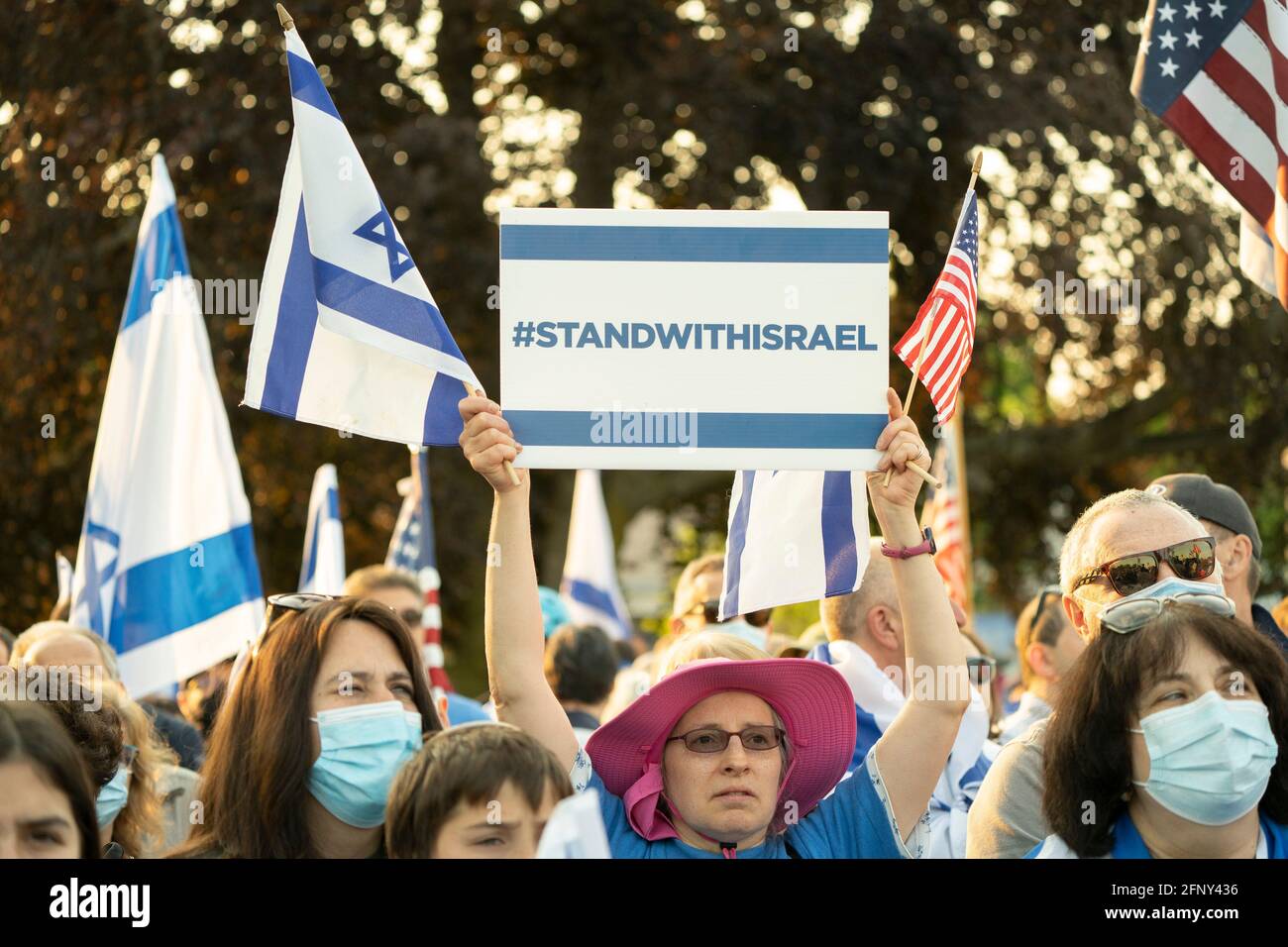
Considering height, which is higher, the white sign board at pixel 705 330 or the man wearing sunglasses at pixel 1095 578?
the white sign board at pixel 705 330

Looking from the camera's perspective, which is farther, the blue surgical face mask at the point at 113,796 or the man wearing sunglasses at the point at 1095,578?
the blue surgical face mask at the point at 113,796

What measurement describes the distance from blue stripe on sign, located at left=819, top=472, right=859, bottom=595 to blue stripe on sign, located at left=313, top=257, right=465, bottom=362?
128 centimetres

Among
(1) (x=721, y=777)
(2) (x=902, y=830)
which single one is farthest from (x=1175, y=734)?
(1) (x=721, y=777)

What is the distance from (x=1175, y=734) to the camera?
349cm

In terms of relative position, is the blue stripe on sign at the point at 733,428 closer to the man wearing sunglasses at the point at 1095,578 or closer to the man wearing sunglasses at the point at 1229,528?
the man wearing sunglasses at the point at 1095,578

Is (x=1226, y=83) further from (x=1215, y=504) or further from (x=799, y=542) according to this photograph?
(x=799, y=542)

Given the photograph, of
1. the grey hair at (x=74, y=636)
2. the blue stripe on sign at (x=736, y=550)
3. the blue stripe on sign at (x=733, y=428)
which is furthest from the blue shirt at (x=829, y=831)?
the grey hair at (x=74, y=636)

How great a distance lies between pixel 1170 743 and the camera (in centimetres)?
349

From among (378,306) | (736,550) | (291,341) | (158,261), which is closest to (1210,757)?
(736,550)

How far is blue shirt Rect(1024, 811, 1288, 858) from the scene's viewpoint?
11.6ft

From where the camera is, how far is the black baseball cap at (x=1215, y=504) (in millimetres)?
5215

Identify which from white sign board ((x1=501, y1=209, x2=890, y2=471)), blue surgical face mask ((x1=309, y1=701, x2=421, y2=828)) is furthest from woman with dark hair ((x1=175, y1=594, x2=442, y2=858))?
white sign board ((x1=501, y1=209, x2=890, y2=471))

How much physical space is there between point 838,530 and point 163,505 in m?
2.83

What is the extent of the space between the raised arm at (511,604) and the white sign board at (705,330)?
10 cm
